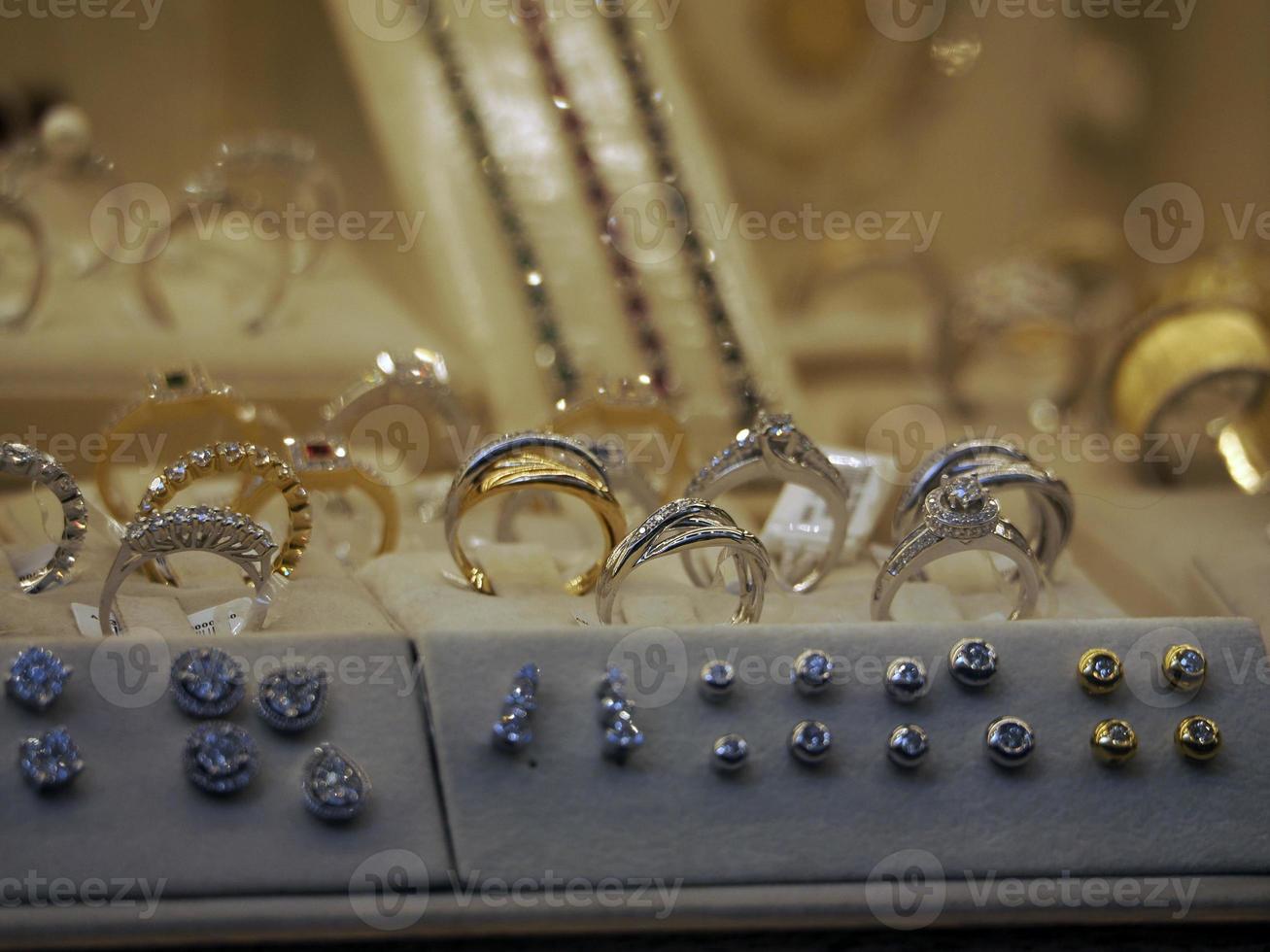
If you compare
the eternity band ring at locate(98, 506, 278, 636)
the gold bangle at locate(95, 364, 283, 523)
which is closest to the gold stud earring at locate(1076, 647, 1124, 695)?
the eternity band ring at locate(98, 506, 278, 636)

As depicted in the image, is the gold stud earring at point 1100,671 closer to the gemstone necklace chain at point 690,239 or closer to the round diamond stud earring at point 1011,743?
the round diamond stud earring at point 1011,743

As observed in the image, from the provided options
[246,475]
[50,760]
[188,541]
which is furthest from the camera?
[246,475]

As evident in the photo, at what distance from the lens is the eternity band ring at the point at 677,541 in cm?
81

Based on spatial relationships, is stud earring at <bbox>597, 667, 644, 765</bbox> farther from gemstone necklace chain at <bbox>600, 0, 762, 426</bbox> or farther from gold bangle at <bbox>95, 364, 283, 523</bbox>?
gemstone necklace chain at <bbox>600, 0, 762, 426</bbox>

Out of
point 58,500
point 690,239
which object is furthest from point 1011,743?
point 690,239

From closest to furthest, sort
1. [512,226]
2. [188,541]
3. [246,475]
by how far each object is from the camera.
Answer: [188,541] < [246,475] < [512,226]

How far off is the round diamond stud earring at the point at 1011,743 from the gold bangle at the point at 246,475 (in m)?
0.43

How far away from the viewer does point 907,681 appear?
0.75 m

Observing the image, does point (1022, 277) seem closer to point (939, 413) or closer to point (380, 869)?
point (939, 413)

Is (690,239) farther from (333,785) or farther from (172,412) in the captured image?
(333,785)

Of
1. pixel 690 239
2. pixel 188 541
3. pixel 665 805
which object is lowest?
pixel 665 805

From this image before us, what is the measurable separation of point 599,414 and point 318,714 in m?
0.37

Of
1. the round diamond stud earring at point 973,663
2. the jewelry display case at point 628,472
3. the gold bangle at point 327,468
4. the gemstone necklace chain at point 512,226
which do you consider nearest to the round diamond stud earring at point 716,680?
the jewelry display case at point 628,472

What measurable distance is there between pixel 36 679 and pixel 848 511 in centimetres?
53
